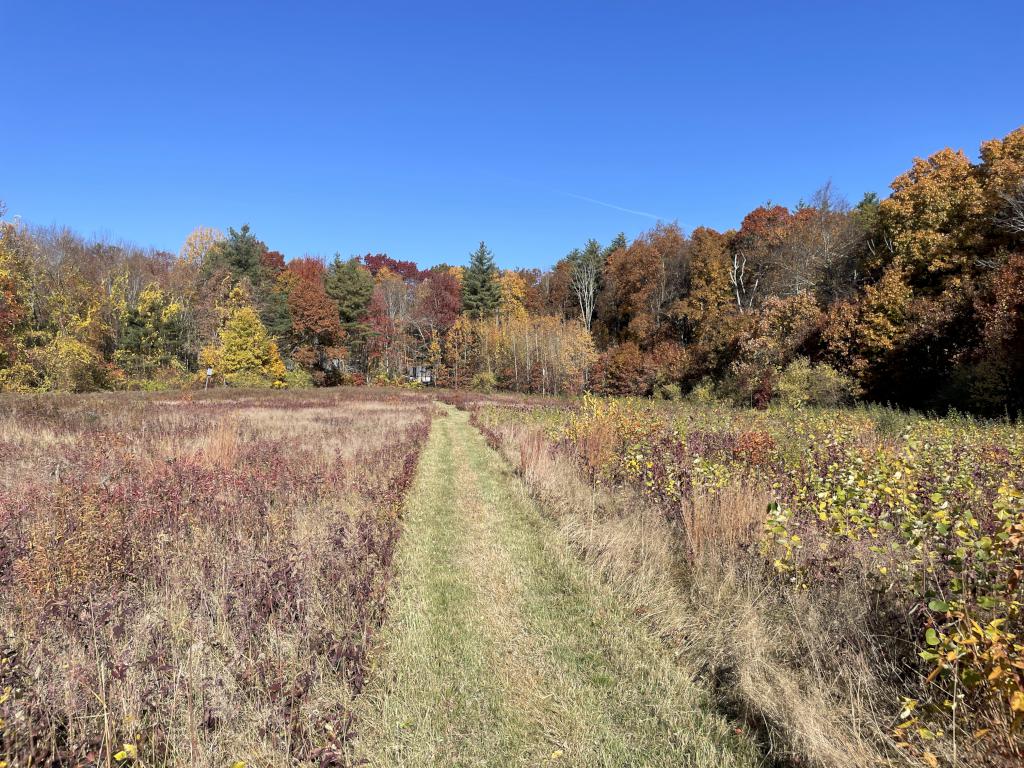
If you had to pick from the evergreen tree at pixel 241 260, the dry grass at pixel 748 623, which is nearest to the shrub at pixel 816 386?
the dry grass at pixel 748 623

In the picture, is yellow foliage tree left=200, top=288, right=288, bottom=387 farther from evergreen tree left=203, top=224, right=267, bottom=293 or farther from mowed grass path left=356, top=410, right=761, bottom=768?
mowed grass path left=356, top=410, right=761, bottom=768

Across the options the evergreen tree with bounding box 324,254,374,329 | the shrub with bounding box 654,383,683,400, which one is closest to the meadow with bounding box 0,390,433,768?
the shrub with bounding box 654,383,683,400

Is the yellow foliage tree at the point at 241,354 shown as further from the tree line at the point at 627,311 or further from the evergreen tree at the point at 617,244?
the evergreen tree at the point at 617,244

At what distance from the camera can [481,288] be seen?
58.8m

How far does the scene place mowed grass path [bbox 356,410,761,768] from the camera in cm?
289

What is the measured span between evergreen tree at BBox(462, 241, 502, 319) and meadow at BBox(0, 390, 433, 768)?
51.0 meters

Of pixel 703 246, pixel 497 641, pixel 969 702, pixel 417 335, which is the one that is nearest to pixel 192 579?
pixel 497 641

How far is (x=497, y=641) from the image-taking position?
4016 millimetres

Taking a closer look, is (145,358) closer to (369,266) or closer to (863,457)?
(369,266)

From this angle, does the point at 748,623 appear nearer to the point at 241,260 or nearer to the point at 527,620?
the point at 527,620

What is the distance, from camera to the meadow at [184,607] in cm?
264

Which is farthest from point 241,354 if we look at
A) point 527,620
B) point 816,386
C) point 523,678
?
point 523,678

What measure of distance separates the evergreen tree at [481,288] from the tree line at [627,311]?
27cm

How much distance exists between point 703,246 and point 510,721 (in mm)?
48794
